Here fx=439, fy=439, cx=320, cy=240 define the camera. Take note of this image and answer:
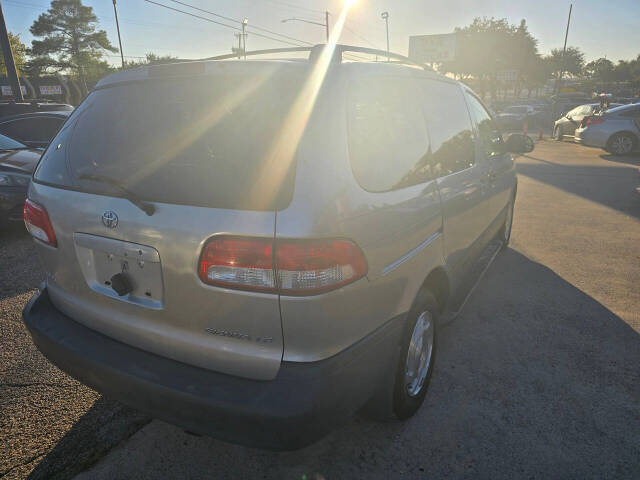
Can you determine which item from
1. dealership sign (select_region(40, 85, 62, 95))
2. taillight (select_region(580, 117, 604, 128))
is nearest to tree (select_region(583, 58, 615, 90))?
taillight (select_region(580, 117, 604, 128))

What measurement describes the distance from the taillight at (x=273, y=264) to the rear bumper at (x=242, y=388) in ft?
0.99

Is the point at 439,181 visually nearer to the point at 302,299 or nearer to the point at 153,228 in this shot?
the point at 302,299

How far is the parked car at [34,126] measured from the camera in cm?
814

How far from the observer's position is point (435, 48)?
47531 millimetres

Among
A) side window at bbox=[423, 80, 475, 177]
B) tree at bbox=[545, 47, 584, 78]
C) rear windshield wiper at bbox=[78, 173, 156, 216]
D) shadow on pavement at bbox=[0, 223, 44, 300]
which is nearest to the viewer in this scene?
rear windshield wiper at bbox=[78, 173, 156, 216]

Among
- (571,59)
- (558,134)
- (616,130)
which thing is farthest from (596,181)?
(571,59)

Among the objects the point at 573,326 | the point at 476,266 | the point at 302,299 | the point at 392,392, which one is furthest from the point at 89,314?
the point at 573,326

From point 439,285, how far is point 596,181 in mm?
9157

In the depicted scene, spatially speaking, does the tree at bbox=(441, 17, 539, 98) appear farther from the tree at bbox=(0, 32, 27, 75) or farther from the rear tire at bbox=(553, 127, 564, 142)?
the tree at bbox=(0, 32, 27, 75)

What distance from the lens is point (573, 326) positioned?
11.6ft

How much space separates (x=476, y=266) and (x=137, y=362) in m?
2.83

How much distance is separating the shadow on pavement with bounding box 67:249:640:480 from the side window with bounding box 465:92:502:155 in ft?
5.16

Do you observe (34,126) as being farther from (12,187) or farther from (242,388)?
(242,388)

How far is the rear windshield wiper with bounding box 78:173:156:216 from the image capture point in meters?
1.70
